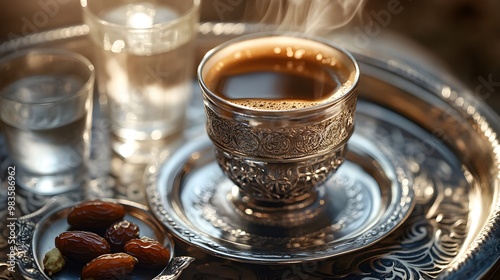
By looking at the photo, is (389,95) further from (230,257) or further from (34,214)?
(34,214)

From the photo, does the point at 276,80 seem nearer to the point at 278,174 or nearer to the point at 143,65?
the point at 278,174

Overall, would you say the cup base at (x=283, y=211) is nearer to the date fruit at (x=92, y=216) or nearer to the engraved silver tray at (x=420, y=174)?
the engraved silver tray at (x=420, y=174)

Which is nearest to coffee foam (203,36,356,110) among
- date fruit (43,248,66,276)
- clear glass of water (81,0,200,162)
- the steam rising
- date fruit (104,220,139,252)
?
clear glass of water (81,0,200,162)

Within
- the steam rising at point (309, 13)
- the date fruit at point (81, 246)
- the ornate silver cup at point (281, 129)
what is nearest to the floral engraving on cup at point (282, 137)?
the ornate silver cup at point (281, 129)

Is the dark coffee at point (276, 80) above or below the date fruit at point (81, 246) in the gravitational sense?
→ above

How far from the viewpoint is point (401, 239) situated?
1.15m

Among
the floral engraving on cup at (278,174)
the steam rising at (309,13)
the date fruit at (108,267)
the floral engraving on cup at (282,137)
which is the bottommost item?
the steam rising at (309,13)

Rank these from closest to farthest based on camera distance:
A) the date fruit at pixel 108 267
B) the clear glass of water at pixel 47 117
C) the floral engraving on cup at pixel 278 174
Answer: the date fruit at pixel 108 267
the floral engraving on cup at pixel 278 174
the clear glass of water at pixel 47 117

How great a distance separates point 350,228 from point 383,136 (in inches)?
12.5

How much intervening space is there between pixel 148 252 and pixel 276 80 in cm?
38

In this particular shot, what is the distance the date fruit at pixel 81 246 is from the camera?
1076 millimetres

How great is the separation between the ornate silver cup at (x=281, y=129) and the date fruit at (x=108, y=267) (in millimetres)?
237

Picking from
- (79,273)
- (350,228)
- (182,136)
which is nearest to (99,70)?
(182,136)

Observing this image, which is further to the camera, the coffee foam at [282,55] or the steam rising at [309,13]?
the steam rising at [309,13]
